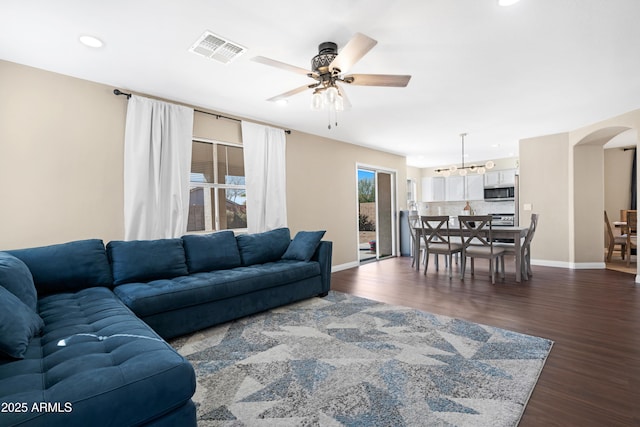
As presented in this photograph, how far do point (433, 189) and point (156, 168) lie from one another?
810 centimetres

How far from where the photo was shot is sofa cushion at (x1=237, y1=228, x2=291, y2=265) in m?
3.69

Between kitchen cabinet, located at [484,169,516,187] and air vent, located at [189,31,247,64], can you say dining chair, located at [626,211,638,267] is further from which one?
air vent, located at [189,31,247,64]

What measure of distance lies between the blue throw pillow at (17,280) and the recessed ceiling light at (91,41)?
1742mm

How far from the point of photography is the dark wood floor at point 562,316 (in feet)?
5.41

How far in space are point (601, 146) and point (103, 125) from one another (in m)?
7.70

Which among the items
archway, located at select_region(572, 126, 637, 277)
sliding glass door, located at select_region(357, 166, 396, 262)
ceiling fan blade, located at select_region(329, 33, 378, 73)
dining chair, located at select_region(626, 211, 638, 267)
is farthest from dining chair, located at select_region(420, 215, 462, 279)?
dining chair, located at select_region(626, 211, 638, 267)

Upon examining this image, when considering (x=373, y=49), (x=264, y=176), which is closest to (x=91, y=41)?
(x=373, y=49)

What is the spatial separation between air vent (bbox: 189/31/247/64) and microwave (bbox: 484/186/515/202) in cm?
778

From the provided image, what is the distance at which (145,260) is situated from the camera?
2.87 metres

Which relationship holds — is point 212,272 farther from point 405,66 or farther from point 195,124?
point 405,66

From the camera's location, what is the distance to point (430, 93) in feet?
11.5

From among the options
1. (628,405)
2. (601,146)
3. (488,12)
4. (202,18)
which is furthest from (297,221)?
(601,146)

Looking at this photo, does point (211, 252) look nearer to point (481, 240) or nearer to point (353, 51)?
point (353, 51)

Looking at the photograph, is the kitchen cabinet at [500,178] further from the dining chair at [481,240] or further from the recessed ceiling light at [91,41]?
the recessed ceiling light at [91,41]
